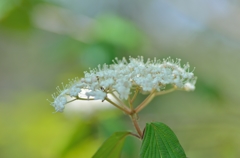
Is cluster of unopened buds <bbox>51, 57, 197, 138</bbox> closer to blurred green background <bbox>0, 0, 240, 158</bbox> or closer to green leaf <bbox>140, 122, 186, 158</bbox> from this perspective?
green leaf <bbox>140, 122, 186, 158</bbox>

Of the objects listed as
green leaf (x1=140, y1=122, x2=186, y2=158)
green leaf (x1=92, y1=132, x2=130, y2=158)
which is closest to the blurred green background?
green leaf (x1=92, y1=132, x2=130, y2=158)

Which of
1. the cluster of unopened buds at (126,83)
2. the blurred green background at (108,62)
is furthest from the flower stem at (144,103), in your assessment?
the blurred green background at (108,62)

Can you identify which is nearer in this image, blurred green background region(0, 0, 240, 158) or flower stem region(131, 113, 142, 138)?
flower stem region(131, 113, 142, 138)

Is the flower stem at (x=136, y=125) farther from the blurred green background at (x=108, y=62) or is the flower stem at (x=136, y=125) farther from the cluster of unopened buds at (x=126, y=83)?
the blurred green background at (x=108, y=62)

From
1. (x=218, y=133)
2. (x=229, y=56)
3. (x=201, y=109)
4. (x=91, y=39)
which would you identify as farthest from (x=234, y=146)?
(x=229, y=56)

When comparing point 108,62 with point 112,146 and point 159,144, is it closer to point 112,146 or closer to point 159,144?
point 112,146

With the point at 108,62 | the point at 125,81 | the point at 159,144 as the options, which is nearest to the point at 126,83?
the point at 125,81
